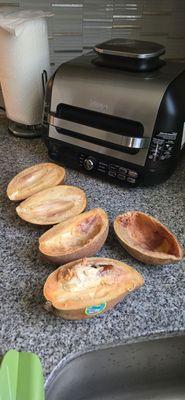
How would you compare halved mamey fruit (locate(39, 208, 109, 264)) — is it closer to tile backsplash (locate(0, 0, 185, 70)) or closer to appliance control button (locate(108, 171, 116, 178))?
appliance control button (locate(108, 171, 116, 178))

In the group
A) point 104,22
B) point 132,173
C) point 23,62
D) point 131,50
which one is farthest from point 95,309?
point 104,22

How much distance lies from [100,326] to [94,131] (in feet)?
1.18

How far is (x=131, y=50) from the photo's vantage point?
0.60m

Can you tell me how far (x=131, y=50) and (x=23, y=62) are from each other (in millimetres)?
255

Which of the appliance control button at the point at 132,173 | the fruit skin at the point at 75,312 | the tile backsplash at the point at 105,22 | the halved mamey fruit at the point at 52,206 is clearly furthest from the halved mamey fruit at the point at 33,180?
the tile backsplash at the point at 105,22

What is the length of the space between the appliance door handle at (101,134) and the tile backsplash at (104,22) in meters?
0.30

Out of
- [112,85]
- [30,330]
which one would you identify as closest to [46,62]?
[112,85]

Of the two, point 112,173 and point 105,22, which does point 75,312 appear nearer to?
point 112,173

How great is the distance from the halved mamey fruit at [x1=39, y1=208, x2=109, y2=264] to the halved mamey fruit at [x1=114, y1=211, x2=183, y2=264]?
0.03 metres

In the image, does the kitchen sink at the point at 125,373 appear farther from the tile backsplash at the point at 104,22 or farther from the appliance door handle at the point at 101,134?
the tile backsplash at the point at 104,22

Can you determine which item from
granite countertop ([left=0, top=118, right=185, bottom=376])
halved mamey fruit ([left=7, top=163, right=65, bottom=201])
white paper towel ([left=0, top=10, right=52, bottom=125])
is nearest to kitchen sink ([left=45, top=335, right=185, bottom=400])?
granite countertop ([left=0, top=118, right=185, bottom=376])

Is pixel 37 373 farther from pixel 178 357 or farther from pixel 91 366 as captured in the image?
pixel 178 357

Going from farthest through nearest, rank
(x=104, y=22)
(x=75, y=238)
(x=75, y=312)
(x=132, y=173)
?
(x=104, y=22), (x=132, y=173), (x=75, y=238), (x=75, y=312)

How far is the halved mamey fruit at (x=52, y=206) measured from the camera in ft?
1.79
